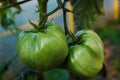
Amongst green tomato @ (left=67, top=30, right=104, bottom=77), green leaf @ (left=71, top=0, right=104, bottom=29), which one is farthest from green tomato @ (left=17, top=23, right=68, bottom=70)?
green leaf @ (left=71, top=0, right=104, bottom=29)

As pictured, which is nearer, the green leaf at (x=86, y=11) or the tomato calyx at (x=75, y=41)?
the tomato calyx at (x=75, y=41)

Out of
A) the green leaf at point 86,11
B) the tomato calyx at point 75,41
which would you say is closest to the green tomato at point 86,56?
the tomato calyx at point 75,41

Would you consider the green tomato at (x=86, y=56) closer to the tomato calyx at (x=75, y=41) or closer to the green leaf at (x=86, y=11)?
the tomato calyx at (x=75, y=41)

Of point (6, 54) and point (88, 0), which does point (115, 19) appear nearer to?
point (6, 54)

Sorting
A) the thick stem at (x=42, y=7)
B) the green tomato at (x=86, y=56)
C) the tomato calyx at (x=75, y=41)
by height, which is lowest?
the green tomato at (x=86, y=56)

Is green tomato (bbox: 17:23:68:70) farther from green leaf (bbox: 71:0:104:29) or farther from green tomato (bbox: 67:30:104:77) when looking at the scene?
green leaf (bbox: 71:0:104:29)

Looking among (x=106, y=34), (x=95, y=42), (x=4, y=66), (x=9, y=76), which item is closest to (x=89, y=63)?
(x=95, y=42)

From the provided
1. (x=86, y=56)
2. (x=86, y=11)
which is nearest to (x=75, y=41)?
(x=86, y=56)

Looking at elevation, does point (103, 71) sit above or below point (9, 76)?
above
